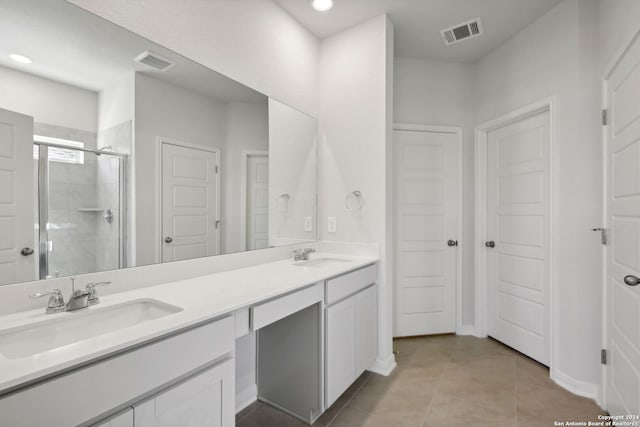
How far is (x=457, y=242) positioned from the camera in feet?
9.93

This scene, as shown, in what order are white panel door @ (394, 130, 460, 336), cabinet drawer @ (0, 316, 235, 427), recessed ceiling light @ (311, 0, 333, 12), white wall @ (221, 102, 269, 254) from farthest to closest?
white panel door @ (394, 130, 460, 336) → recessed ceiling light @ (311, 0, 333, 12) → white wall @ (221, 102, 269, 254) → cabinet drawer @ (0, 316, 235, 427)

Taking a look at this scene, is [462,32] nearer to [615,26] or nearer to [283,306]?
[615,26]

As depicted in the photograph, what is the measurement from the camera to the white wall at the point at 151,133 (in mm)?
1440

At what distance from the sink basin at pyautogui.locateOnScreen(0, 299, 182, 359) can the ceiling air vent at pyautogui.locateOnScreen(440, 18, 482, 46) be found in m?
2.85

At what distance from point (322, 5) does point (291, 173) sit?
1.23m

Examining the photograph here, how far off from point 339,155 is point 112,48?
5.31ft

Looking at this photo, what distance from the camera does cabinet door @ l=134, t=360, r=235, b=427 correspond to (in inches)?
36.0

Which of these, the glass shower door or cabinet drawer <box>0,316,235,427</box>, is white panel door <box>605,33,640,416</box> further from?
the glass shower door

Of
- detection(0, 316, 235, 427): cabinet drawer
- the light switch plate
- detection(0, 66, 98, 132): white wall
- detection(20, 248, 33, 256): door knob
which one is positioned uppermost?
detection(0, 66, 98, 132): white wall

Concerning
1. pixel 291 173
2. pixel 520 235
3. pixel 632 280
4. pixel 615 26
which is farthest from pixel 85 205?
pixel 520 235

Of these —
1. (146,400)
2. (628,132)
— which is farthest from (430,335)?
(146,400)

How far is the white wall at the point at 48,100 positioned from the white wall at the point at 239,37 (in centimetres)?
37

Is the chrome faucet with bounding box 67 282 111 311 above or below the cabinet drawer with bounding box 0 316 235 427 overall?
above

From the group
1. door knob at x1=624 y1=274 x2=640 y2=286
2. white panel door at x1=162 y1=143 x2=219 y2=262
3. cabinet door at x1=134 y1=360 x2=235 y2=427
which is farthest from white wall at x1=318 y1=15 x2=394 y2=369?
cabinet door at x1=134 y1=360 x2=235 y2=427
